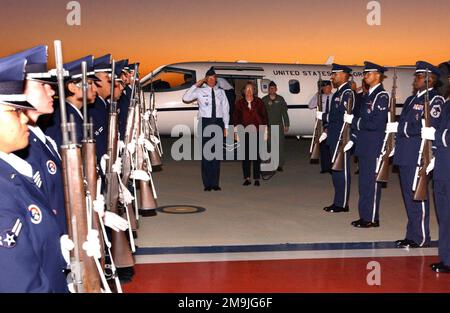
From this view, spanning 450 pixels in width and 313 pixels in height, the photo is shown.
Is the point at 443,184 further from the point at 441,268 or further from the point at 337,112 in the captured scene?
the point at 337,112

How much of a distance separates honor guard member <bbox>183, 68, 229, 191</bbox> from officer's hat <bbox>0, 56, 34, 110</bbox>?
8.42m

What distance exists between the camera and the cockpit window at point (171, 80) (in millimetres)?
18000

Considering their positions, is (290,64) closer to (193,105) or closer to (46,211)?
(193,105)

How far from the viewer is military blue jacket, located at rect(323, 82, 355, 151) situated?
9070 millimetres

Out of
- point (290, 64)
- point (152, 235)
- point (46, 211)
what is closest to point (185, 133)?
point (290, 64)

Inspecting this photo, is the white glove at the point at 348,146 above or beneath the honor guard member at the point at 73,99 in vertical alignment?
beneath

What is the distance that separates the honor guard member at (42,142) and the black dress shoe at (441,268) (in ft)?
13.8

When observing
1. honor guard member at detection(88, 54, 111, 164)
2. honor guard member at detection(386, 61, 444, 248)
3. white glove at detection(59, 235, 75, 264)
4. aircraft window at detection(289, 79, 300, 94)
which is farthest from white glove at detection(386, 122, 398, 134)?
aircraft window at detection(289, 79, 300, 94)

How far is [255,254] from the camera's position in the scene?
698cm

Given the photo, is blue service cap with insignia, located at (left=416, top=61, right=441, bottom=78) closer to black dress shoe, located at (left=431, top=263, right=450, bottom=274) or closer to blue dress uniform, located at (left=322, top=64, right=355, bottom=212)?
blue dress uniform, located at (left=322, top=64, right=355, bottom=212)

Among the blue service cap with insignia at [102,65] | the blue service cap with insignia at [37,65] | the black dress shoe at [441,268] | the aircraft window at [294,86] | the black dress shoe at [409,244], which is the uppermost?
the blue service cap with insignia at [37,65]

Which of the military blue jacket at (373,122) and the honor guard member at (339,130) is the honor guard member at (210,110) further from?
the military blue jacket at (373,122)

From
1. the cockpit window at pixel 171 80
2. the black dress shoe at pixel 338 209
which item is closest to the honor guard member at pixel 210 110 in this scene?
the black dress shoe at pixel 338 209

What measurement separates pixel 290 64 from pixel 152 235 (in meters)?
13.4
